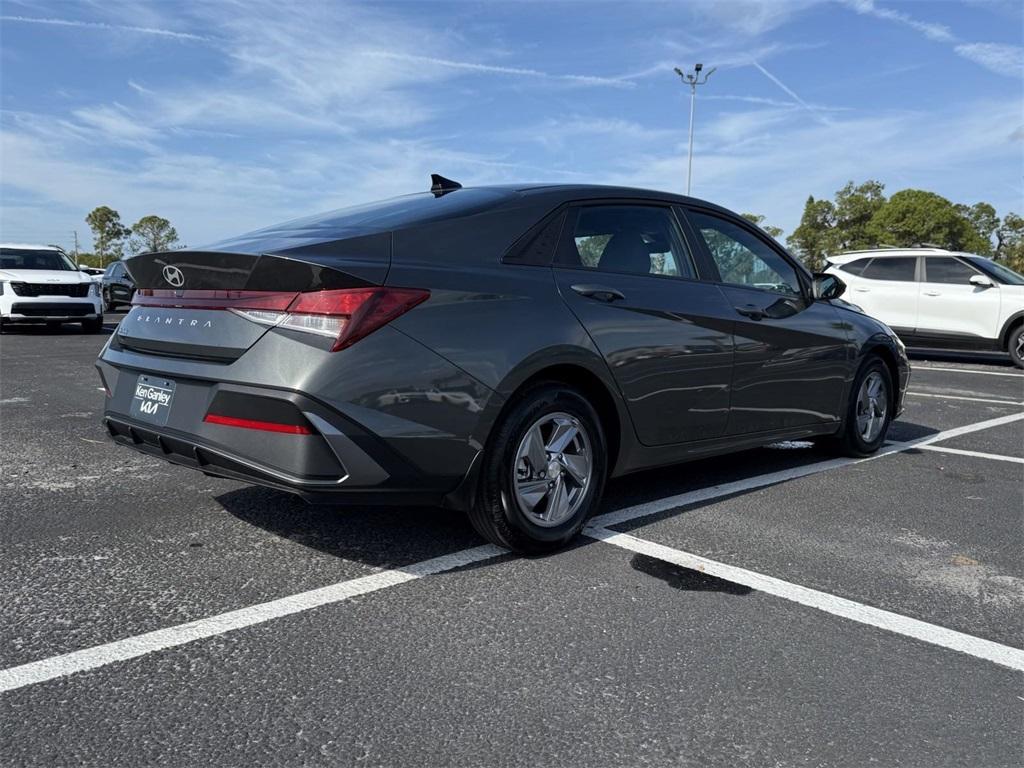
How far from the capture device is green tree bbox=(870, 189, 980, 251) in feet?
238

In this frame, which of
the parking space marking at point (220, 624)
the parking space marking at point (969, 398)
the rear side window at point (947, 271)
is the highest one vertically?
the rear side window at point (947, 271)

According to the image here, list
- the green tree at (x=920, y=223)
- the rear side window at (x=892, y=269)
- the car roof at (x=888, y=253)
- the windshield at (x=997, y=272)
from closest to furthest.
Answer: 1. the windshield at (x=997, y=272)
2. the car roof at (x=888, y=253)
3. the rear side window at (x=892, y=269)
4. the green tree at (x=920, y=223)

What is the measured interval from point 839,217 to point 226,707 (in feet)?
267

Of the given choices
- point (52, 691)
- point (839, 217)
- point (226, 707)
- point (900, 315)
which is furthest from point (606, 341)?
point (839, 217)

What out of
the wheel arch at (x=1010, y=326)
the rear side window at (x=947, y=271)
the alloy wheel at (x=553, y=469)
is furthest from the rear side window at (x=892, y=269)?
the alloy wheel at (x=553, y=469)

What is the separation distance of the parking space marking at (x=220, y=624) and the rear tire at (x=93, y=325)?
15376mm

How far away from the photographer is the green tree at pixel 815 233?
247 ft

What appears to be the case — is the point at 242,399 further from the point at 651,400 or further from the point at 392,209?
the point at 651,400

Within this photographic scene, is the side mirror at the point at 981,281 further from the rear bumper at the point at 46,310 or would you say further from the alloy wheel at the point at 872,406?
the rear bumper at the point at 46,310

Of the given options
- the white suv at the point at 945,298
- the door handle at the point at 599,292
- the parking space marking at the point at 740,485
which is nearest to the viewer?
the door handle at the point at 599,292

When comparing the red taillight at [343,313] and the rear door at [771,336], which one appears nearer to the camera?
the red taillight at [343,313]

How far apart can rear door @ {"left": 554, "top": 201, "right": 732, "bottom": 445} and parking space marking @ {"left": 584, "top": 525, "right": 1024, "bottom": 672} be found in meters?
0.55

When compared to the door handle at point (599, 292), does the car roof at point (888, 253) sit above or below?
above

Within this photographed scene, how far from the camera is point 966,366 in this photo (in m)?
13.3
